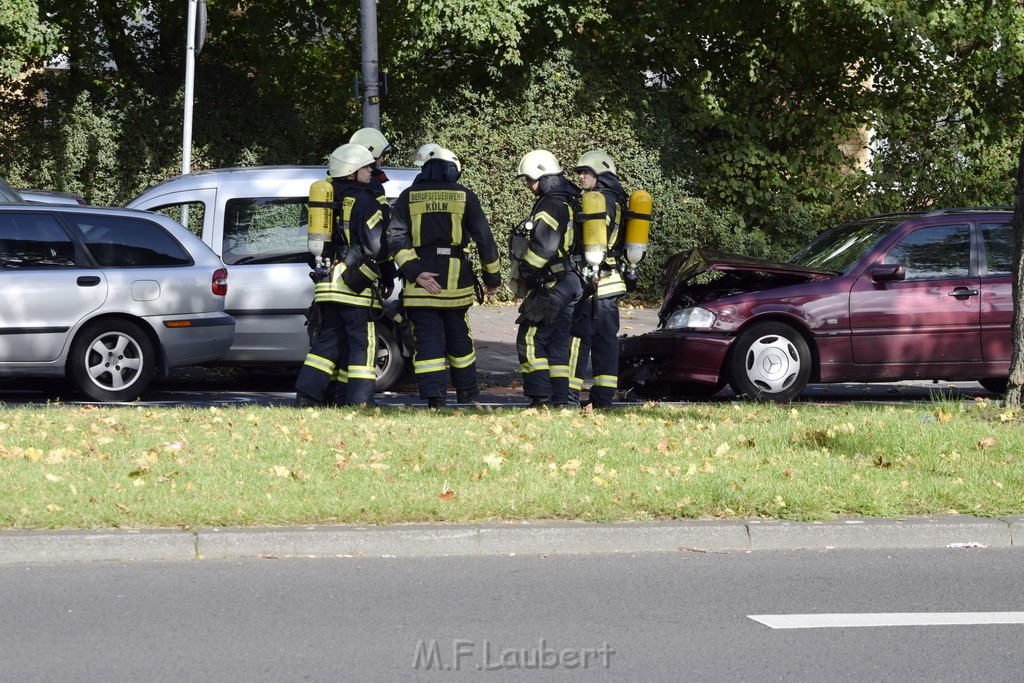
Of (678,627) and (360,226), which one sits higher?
(360,226)

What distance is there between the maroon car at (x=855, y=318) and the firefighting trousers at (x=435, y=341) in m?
1.94

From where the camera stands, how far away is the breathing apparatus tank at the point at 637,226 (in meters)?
10.4

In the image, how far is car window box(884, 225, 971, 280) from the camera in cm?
1133

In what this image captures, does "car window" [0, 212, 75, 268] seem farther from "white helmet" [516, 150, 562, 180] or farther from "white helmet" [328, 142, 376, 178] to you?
"white helmet" [516, 150, 562, 180]

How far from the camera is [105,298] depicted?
10883 mm

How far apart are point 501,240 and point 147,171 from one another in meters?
Answer: 4.86

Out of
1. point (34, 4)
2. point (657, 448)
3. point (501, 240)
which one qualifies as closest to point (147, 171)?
point (34, 4)

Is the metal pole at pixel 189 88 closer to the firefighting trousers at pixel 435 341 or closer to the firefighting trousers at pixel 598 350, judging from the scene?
the firefighting trousers at pixel 435 341

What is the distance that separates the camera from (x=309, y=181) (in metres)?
11.6

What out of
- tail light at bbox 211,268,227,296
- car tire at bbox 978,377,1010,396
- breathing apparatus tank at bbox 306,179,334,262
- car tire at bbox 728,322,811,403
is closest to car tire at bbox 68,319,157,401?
tail light at bbox 211,268,227,296

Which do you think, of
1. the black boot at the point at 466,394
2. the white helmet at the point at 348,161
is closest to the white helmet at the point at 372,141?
the white helmet at the point at 348,161

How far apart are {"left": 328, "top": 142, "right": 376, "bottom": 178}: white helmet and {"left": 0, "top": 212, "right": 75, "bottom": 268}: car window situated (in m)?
2.44

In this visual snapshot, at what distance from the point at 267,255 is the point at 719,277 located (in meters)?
3.63

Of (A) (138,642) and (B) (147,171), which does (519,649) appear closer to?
(A) (138,642)
